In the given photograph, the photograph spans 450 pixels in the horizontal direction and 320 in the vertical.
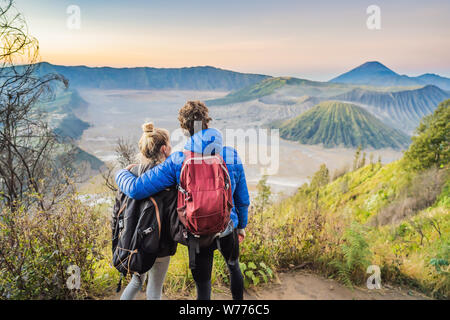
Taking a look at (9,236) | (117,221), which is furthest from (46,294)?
(117,221)

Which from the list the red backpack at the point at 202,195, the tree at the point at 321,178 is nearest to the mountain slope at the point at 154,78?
the tree at the point at 321,178

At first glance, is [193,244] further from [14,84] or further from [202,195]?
[14,84]

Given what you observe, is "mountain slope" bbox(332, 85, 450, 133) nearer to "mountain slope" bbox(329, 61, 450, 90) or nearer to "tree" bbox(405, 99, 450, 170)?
"mountain slope" bbox(329, 61, 450, 90)

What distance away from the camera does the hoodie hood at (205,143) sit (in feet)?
5.75

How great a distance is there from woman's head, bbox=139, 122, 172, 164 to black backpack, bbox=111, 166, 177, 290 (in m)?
0.10

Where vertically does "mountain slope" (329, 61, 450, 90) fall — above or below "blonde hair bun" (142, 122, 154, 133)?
above

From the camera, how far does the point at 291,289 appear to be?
291cm

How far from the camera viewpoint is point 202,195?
1.67m

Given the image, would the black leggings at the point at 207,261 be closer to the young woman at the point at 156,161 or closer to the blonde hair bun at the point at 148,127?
the young woman at the point at 156,161

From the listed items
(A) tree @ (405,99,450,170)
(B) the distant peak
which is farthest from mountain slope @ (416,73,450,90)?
(A) tree @ (405,99,450,170)

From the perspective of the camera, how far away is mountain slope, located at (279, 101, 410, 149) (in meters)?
99.1

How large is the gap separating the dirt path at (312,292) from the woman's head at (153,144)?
1399mm

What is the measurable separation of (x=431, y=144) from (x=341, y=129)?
95511 millimetres

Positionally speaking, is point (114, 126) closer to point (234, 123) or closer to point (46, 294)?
point (234, 123)
